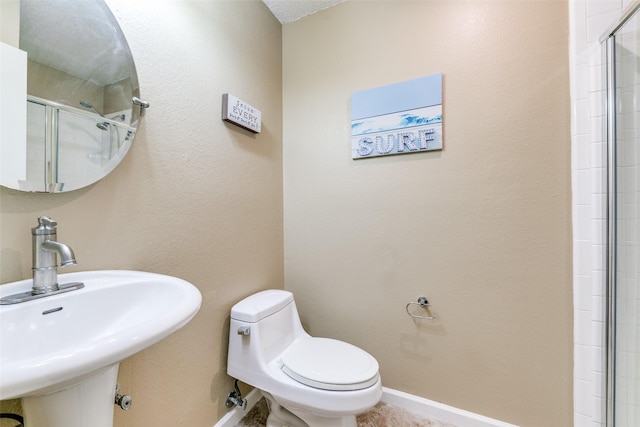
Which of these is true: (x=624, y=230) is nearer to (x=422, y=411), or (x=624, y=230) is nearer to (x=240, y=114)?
(x=422, y=411)

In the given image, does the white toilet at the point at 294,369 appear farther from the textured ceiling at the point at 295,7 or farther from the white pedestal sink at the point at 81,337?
the textured ceiling at the point at 295,7

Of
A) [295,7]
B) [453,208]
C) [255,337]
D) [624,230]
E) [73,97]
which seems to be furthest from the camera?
[295,7]

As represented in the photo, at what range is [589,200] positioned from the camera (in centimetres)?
106

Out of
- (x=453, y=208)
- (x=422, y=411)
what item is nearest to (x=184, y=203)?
(x=453, y=208)

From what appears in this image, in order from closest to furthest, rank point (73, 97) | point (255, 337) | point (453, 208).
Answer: point (73, 97) < point (255, 337) < point (453, 208)

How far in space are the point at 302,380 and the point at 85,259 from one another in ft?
2.84

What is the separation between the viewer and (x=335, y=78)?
1.55m

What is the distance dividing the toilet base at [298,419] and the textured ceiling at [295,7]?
2.04 meters

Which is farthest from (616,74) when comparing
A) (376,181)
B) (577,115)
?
(376,181)

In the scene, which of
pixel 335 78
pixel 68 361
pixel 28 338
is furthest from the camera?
pixel 335 78

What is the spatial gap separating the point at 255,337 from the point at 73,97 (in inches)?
41.8

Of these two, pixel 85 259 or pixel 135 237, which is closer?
pixel 85 259

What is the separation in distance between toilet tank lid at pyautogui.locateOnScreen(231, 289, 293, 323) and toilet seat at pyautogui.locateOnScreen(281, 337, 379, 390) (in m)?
0.21

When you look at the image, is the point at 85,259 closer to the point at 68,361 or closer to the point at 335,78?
the point at 68,361
